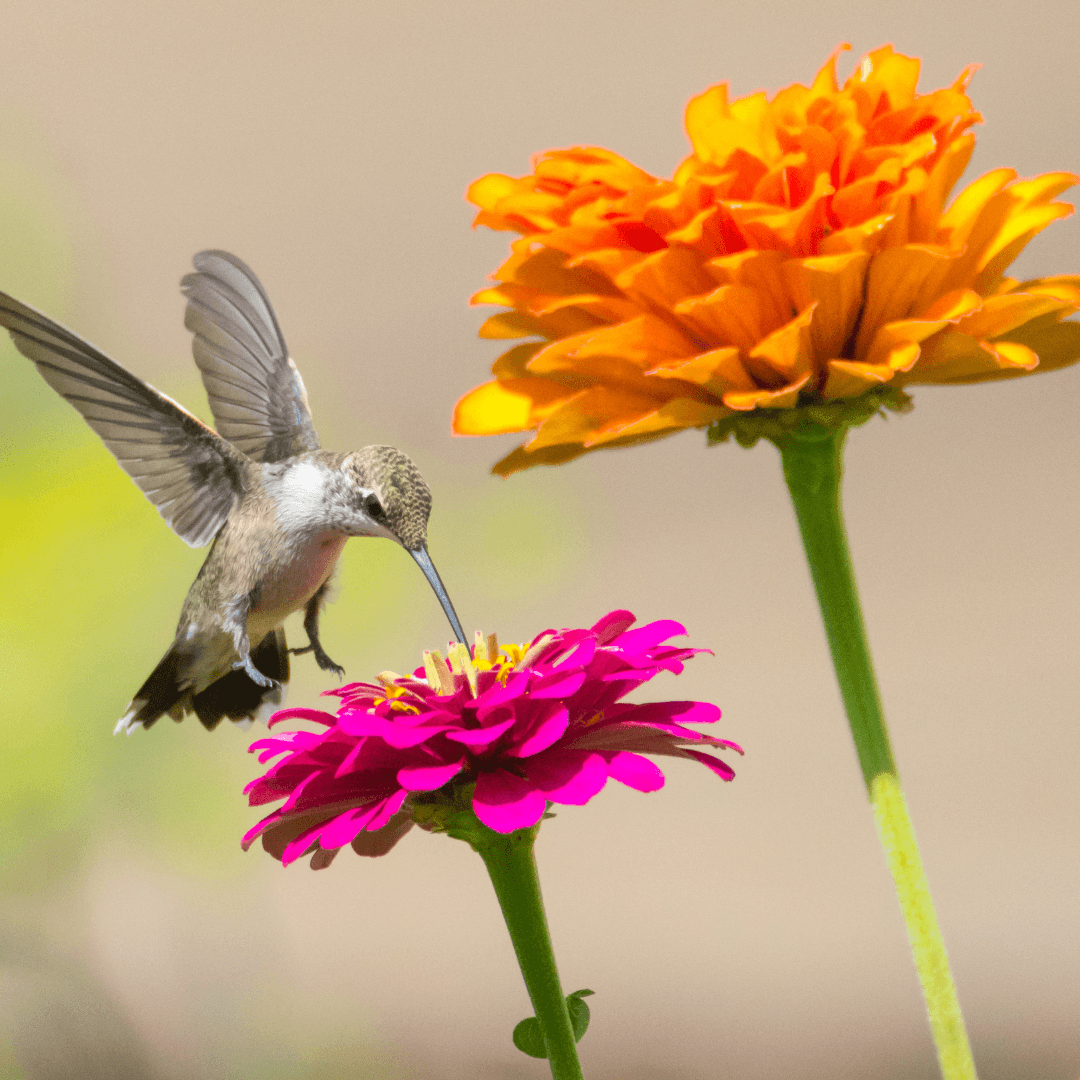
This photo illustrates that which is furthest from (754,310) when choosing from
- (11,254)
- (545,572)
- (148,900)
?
(148,900)

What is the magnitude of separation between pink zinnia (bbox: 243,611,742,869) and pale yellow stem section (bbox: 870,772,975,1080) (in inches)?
1.7

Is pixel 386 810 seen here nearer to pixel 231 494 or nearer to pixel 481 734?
pixel 481 734

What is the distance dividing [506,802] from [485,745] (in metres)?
0.02

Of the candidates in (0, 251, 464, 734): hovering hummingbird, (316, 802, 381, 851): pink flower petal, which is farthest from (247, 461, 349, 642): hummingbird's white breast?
(316, 802, 381, 851): pink flower petal

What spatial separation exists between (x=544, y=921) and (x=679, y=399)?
111 mm

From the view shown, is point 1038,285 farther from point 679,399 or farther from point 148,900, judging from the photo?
point 148,900

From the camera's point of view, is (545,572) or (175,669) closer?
(175,669)

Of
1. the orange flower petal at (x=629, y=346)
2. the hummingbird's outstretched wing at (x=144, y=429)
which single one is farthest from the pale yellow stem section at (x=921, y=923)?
the hummingbird's outstretched wing at (x=144, y=429)

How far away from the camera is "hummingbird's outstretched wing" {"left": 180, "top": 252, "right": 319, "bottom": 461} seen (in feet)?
1.24

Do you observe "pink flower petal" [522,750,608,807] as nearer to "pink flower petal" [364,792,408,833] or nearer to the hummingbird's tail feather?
"pink flower petal" [364,792,408,833]

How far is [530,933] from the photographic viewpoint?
0.75 ft

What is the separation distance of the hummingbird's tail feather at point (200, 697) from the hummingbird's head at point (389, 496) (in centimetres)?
7

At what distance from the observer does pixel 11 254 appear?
26.9 inches

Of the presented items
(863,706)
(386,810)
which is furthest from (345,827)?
(863,706)
